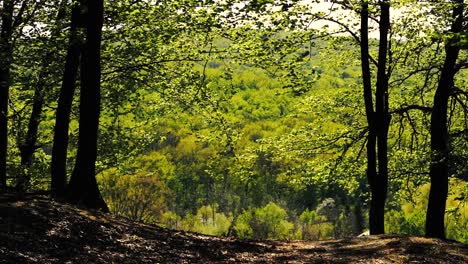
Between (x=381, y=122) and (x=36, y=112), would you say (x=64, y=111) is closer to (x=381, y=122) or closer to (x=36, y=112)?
(x=36, y=112)

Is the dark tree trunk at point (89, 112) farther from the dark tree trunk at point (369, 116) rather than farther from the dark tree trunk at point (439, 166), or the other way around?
the dark tree trunk at point (439, 166)

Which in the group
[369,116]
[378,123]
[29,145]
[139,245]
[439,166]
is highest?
[369,116]

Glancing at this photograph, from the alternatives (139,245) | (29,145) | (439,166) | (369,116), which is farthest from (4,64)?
(439,166)

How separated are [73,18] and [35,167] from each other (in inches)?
391

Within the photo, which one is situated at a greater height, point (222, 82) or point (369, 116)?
point (222, 82)

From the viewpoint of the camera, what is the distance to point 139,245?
30.3 ft

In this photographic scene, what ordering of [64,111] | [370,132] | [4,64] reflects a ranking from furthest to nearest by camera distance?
[370,132]
[64,111]
[4,64]

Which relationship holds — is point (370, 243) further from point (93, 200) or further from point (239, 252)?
point (93, 200)

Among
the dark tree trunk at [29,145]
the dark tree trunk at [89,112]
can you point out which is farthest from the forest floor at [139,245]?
the dark tree trunk at [29,145]

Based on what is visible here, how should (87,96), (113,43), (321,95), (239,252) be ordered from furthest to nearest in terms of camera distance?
1. (321,95)
2. (113,43)
3. (87,96)
4. (239,252)

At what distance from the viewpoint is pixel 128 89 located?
16.2m

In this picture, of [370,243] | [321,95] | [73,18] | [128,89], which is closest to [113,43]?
[128,89]

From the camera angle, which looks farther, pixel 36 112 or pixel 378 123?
pixel 36 112

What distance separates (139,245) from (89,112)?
395cm
